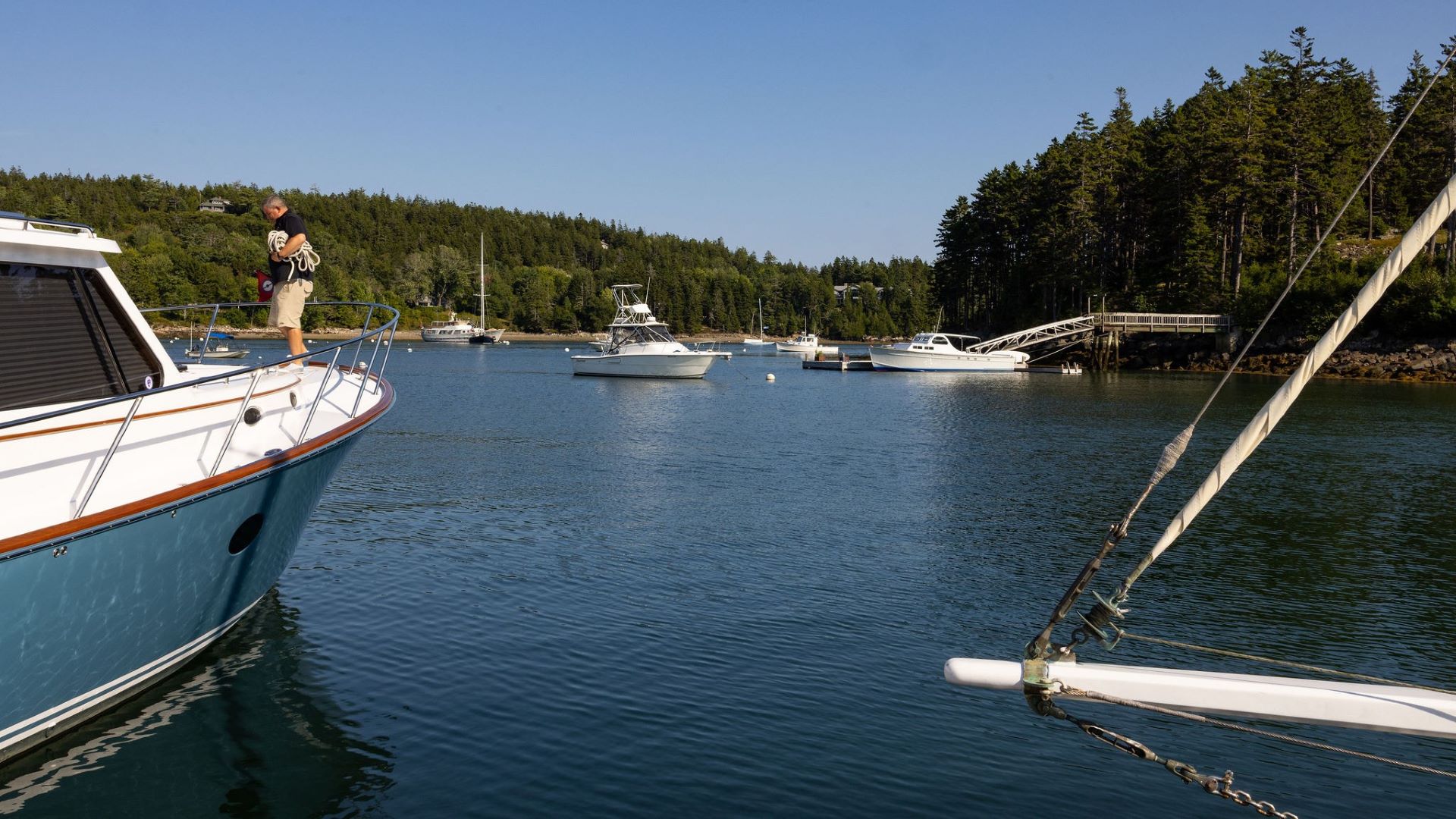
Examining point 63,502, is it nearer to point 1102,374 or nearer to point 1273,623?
point 1273,623

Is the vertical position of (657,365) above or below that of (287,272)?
below

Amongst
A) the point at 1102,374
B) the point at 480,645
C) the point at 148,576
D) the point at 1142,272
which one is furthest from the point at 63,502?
the point at 1142,272

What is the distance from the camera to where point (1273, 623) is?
488 inches

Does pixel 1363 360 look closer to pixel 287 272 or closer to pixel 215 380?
pixel 287 272

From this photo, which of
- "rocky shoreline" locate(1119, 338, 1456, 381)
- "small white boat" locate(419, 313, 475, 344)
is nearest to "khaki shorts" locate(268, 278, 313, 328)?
"rocky shoreline" locate(1119, 338, 1456, 381)

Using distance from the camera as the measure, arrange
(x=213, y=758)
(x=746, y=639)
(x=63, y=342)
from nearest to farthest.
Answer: (x=213, y=758)
(x=63, y=342)
(x=746, y=639)

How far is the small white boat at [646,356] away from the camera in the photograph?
196ft

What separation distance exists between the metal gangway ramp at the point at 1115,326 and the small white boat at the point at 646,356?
24.4 meters

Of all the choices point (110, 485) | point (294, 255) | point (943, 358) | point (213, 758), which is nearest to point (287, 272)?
point (294, 255)

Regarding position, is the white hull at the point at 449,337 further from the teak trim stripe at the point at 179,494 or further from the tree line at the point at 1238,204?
the teak trim stripe at the point at 179,494

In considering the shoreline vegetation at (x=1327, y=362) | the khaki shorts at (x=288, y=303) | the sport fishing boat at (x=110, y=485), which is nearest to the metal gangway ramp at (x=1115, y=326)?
the shoreline vegetation at (x=1327, y=362)

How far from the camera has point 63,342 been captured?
8789 mm

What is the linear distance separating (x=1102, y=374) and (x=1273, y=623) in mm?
58095

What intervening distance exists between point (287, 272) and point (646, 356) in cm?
4849
